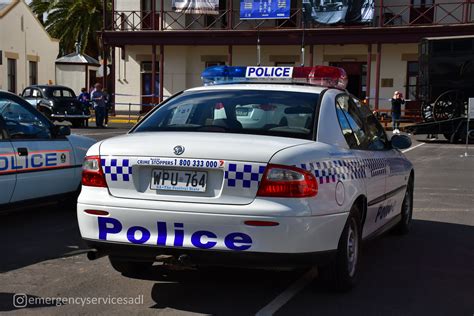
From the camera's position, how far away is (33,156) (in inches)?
265

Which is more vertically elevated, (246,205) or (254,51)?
(254,51)

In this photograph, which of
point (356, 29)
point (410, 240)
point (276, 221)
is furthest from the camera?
point (356, 29)

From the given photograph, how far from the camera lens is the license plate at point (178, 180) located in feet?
13.1

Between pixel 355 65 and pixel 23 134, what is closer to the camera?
pixel 23 134

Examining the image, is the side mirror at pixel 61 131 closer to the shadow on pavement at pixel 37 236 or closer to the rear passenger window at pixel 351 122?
the shadow on pavement at pixel 37 236

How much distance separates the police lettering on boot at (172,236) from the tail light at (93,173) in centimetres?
25

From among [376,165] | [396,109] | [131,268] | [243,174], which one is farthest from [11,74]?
[243,174]

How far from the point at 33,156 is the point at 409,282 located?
13.7 ft

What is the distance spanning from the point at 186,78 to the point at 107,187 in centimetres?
2948

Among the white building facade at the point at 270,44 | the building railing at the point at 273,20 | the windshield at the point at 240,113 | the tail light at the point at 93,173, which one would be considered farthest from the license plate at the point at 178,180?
the building railing at the point at 273,20

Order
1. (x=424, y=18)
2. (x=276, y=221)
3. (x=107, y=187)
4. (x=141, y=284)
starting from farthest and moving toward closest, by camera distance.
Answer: (x=424, y=18)
(x=141, y=284)
(x=107, y=187)
(x=276, y=221)

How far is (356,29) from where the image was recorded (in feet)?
90.3

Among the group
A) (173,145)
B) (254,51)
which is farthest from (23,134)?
(254,51)

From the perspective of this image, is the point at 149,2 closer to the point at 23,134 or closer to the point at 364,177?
the point at 23,134
